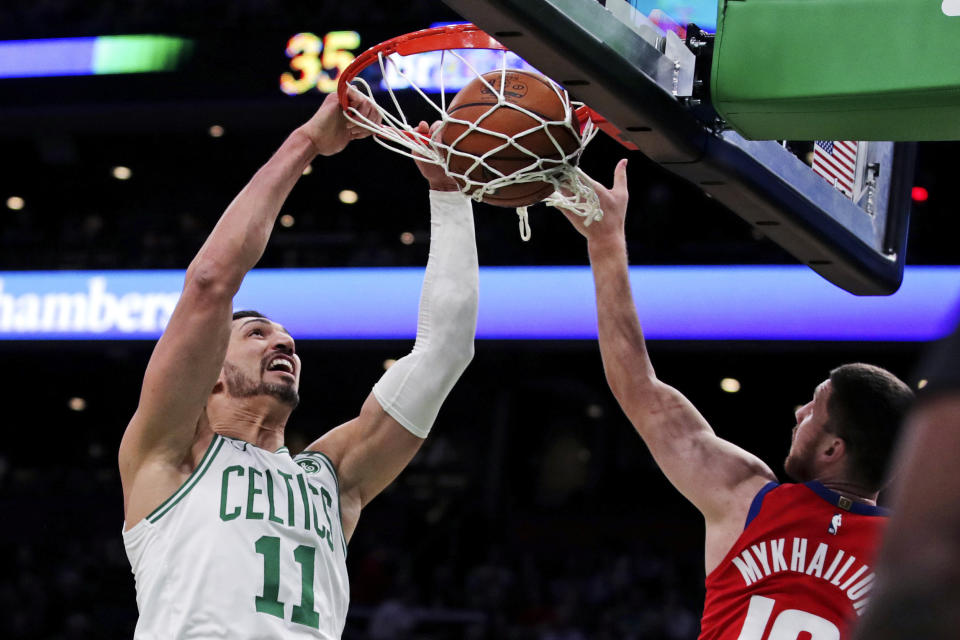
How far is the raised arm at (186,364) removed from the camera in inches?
106

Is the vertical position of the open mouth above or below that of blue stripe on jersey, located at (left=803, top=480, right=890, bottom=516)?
above

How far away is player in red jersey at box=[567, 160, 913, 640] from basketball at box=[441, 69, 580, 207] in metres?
0.50

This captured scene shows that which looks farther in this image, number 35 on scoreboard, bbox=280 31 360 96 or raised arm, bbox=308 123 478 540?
number 35 on scoreboard, bbox=280 31 360 96

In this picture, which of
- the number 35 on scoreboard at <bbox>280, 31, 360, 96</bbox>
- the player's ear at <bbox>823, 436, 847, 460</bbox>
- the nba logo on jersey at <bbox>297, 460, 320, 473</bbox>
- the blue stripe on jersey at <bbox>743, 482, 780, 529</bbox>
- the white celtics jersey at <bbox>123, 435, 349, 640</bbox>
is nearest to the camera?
the white celtics jersey at <bbox>123, 435, 349, 640</bbox>

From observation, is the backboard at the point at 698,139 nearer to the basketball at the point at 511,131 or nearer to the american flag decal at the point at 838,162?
the american flag decal at the point at 838,162

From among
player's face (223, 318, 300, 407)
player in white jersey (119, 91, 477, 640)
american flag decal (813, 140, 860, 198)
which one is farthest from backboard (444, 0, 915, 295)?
player's face (223, 318, 300, 407)

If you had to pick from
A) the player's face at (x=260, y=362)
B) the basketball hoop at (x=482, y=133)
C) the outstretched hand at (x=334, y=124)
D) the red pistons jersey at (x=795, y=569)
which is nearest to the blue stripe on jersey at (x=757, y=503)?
the red pistons jersey at (x=795, y=569)

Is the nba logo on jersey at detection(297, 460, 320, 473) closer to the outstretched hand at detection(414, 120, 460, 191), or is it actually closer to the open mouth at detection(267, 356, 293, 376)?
the open mouth at detection(267, 356, 293, 376)

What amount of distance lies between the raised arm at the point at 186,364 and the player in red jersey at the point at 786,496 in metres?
0.96

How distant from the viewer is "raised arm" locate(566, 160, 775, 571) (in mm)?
2789

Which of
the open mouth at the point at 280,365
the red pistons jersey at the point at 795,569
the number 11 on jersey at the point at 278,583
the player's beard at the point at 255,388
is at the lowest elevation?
the number 11 on jersey at the point at 278,583

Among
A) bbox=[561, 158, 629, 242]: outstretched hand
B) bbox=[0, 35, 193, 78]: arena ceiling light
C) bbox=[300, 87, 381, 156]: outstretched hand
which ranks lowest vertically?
bbox=[561, 158, 629, 242]: outstretched hand

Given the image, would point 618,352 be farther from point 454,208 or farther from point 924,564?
point 924,564

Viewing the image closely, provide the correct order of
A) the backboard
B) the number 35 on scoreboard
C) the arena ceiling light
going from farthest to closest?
the arena ceiling light, the number 35 on scoreboard, the backboard
